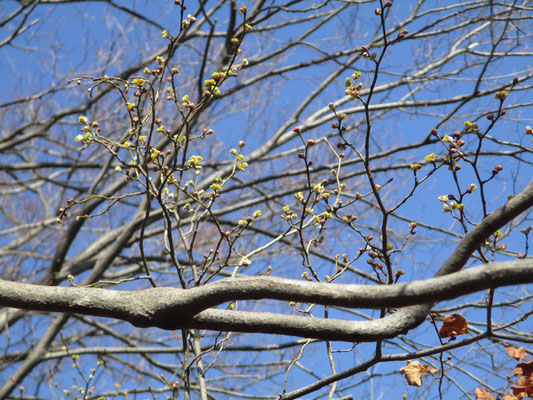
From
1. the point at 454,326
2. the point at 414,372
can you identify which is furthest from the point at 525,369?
the point at 414,372

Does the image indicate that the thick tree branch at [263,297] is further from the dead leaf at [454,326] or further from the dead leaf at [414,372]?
the dead leaf at [414,372]

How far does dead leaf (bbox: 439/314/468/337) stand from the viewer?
7.25 feet

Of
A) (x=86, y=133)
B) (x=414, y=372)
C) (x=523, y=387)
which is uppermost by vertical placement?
(x=86, y=133)

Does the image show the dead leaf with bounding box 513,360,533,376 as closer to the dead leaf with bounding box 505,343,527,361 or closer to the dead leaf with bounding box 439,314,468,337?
the dead leaf with bounding box 505,343,527,361

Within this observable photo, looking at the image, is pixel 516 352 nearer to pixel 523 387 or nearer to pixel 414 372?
pixel 523 387

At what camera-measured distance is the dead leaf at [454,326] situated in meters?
2.21

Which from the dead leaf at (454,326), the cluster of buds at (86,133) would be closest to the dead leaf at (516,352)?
the dead leaf at (454,326)

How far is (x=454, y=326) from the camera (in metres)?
2.21

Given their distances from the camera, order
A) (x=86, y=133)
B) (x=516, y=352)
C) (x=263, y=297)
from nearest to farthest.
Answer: (x=263, y=297) < (x=516, y=352) < (x=86, y=133)

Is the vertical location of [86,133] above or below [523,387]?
above

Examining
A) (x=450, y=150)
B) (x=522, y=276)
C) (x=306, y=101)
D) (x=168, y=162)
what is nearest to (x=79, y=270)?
(x=168, y=162)

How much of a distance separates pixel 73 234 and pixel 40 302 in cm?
414

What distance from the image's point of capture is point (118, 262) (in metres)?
7.39

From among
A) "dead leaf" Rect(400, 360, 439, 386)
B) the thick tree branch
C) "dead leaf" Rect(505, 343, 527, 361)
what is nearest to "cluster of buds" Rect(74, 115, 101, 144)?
the thick tree branch
